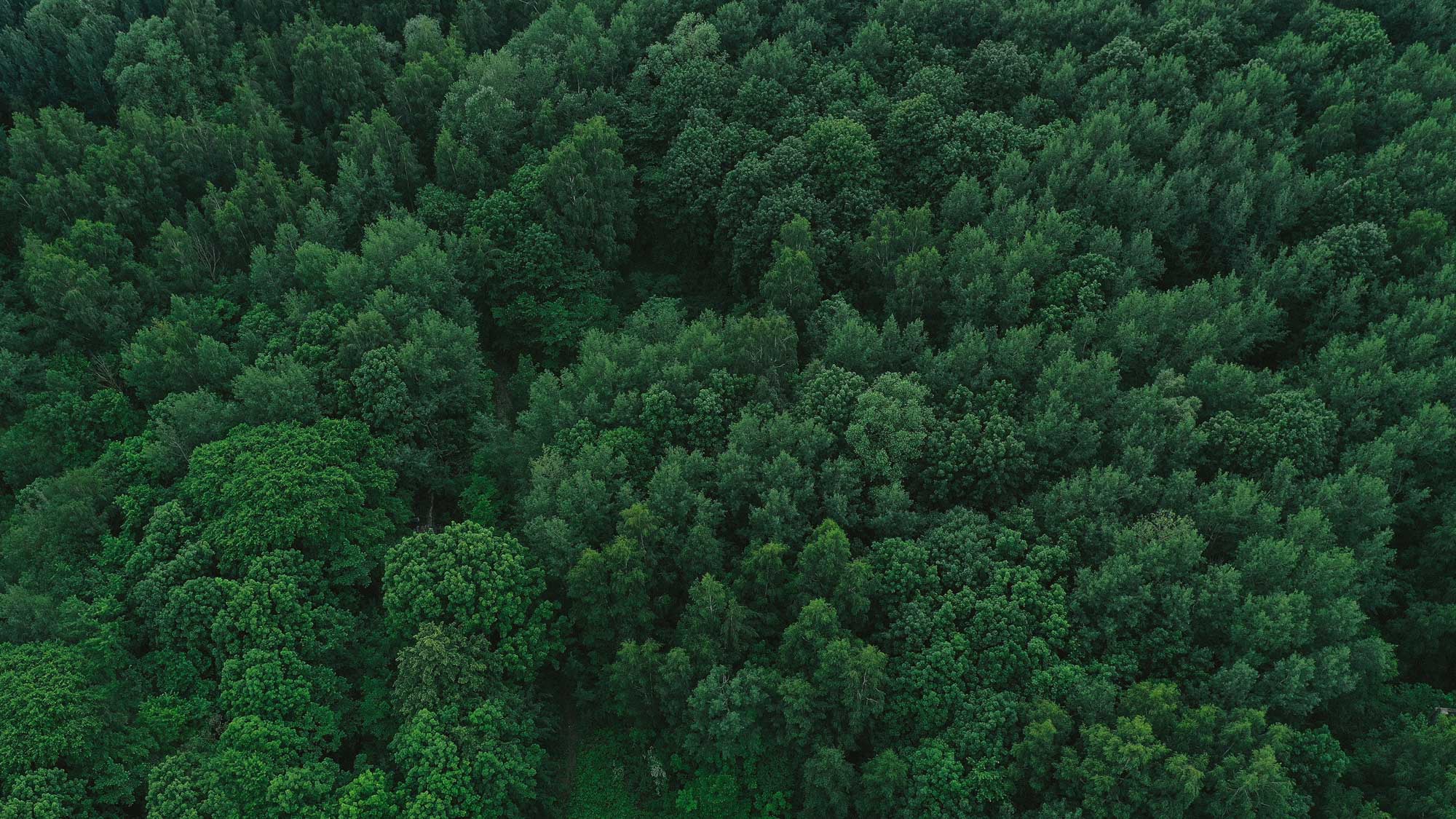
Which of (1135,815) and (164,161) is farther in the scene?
(164,161)

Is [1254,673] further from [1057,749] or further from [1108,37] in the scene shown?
[1108,37]

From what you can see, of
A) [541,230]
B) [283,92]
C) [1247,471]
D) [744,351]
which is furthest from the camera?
[283,92]

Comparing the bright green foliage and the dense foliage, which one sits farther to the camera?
the bright green foliage

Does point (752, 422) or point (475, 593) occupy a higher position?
point (752, 422)


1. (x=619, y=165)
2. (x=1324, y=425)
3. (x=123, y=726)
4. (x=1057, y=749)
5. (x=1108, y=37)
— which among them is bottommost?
(x=123, y=726)

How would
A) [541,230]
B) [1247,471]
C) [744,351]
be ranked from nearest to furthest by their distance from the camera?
[1247,471] → [744,351] → [541,230]

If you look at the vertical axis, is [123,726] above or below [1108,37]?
below

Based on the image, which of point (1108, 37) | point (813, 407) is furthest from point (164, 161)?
point (1108, 37)

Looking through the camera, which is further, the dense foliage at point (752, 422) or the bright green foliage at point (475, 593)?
the bright green foliage at point (475, 593)
